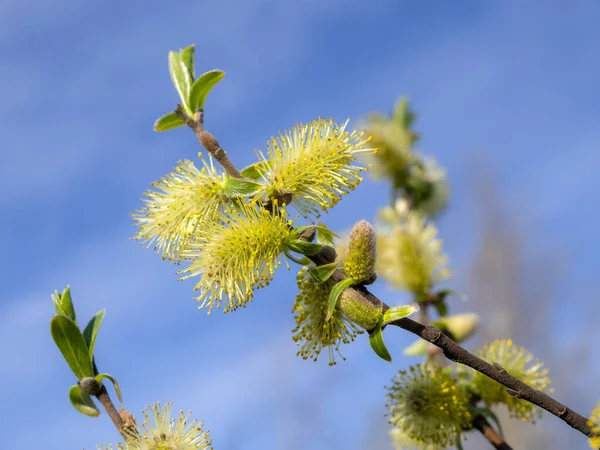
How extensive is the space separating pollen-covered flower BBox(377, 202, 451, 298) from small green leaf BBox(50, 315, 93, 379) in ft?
4.47

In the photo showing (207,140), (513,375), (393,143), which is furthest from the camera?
(393,143)

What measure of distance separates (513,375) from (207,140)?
114 centimetres

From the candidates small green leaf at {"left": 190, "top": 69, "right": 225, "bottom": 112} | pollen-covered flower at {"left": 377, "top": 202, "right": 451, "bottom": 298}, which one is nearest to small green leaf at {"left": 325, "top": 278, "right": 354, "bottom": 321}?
small green leaf at {"left": 190, "top": 69, "right": 225, "bottom": 112}

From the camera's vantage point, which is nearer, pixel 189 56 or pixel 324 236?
pixel 324 236

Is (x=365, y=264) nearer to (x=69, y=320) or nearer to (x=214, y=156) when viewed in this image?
(x=214, y=156)

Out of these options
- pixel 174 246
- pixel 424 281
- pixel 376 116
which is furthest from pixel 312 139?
pixel 376 116

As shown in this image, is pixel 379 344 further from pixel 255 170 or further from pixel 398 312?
pixel 255 170

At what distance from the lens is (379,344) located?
1.41 meters

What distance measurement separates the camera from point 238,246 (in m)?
1.52

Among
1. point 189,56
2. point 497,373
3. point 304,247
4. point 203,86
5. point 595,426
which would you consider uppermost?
point 189,56

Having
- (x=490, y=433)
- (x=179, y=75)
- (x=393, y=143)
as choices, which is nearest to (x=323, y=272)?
(x=179, y=75)

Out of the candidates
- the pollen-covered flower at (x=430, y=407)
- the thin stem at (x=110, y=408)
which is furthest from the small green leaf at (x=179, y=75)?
the pollen-covered flower at (x=430, y=407)

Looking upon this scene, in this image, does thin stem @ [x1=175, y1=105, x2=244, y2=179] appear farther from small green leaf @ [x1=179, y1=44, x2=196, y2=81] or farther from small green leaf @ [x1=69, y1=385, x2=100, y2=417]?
small green leaf @ [x1=69, y1=385, x2=100, y2=417]

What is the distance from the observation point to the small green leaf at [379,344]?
141 centimetres
